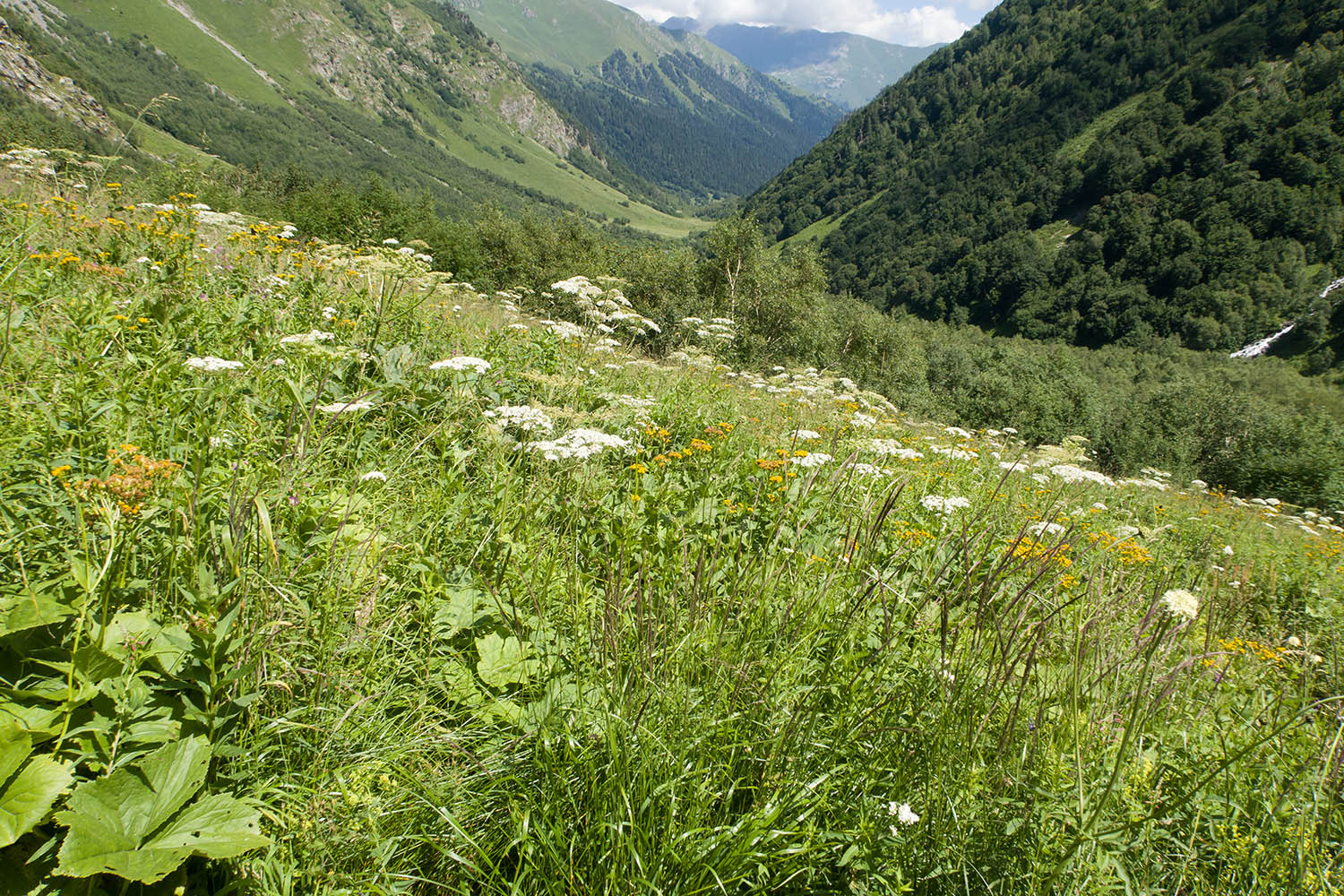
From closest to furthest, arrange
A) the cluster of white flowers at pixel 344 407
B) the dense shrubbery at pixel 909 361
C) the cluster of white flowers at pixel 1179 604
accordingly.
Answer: the cluster of white flowers at pixel 344 407, the cluster of white flowers at pixel 1179 604, the dense shrubbery at pixel 909 361

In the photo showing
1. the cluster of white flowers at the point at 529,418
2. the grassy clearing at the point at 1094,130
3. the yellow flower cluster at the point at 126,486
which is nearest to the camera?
the yellow flower cluster at the point at 126,486

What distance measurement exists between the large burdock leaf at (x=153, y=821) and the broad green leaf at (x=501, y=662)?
0.88 metres

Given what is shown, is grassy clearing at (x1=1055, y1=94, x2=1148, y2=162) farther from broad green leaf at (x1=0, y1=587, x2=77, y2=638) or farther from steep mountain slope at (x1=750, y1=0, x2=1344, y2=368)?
broad green leaf at (x1=0, y1=587, x2=77, y2=638)

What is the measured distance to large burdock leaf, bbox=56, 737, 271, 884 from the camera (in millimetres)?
1224

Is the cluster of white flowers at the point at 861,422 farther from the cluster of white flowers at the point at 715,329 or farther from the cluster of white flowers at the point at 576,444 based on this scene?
the cluster of white flowers at the point at 576,444

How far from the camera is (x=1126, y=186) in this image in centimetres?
11294

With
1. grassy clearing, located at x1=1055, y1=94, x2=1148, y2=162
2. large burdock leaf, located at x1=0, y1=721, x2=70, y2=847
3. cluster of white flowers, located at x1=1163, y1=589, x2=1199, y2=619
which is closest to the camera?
large burdock leaf, located at x1=0, y1=721, x2=70, y2=847

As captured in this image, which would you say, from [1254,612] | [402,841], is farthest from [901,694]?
[1254,612]

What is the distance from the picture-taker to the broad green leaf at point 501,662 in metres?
2.26

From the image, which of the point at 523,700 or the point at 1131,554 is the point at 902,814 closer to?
the point at 523,700

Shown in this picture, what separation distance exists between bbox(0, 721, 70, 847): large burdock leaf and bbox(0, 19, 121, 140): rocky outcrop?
122 meters

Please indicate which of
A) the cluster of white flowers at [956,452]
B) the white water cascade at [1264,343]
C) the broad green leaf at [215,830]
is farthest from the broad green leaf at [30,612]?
the white water cascade at [1264,343]

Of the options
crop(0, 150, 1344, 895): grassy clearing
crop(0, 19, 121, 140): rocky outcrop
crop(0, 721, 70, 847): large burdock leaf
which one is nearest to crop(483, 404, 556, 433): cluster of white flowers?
crop(0, 150, 1344, 895): grassy clearing

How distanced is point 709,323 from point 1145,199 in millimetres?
138825
